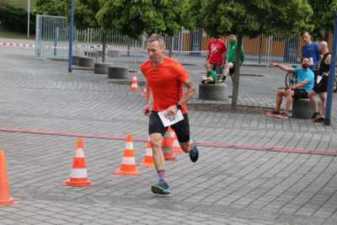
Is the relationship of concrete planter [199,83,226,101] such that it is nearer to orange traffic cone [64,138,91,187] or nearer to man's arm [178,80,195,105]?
man's arm [178,80,195,105]

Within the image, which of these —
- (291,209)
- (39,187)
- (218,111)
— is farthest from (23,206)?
(218,111)

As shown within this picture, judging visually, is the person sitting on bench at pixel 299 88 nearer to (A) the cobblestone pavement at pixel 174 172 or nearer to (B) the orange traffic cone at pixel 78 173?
(A) the cobblestone pavement at pixel 174 172

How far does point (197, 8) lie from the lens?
16906mm

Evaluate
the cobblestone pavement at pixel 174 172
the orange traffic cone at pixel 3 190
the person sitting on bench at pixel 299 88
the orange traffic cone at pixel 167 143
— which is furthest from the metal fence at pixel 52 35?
the orange traffic cone at pixel 3 190

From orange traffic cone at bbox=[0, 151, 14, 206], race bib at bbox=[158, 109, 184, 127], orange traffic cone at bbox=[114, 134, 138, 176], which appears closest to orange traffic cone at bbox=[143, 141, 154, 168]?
orange traffic cone at bbox=[114, 134, 138, 176]

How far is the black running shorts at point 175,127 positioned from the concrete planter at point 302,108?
24.7ft

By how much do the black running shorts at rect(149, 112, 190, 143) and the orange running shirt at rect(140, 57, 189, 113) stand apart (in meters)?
0.11

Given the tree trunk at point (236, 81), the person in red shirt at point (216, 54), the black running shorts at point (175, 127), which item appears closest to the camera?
the black running shorts at point (175, 127)

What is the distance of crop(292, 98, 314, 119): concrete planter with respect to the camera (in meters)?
15.6

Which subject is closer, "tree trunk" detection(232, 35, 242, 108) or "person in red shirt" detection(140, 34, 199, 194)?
"person in red shirt" detection(140, 34, 199, 194)

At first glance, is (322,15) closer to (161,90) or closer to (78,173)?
(161,90)

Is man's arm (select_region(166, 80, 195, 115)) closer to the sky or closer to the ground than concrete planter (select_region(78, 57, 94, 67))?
closer to the sky

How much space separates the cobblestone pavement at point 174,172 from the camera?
7.07 m

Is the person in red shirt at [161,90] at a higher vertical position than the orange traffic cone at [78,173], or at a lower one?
higher
